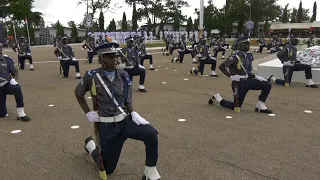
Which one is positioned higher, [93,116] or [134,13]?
[134,13]

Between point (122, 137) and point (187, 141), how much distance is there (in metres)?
1.93

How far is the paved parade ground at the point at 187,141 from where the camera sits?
4.27 meters

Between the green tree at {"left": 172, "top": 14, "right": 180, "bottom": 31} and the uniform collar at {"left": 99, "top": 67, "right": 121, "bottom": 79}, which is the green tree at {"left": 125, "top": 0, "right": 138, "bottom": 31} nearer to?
the green tree at {"left": 172, "top": 14, "right": 180, "bottom": 31}

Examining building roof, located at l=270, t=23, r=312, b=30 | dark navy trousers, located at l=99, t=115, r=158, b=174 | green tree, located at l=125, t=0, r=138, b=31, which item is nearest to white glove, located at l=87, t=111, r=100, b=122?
dark navy trousers, located at l=99, t=115, r=158, b=174

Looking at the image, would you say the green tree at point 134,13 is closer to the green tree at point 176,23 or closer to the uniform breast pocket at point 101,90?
the green tree at point 176,23

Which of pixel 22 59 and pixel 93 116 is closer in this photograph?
pixel 93 116

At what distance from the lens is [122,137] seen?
3799 mm

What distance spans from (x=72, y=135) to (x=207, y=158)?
260 centimetres

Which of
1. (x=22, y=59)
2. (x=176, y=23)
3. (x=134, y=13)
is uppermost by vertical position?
(x=134, y=13)

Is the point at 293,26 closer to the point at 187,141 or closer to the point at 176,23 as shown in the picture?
the point at 176,23

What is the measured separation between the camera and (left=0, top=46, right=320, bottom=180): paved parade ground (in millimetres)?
4273

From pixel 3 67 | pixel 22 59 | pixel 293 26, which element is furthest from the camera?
pixel 293 26

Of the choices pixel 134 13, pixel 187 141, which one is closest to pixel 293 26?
pixel 134 13

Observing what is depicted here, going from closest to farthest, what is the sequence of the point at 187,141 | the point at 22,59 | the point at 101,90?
the point at 101,90
the point at 187,141
the point at 22,59
